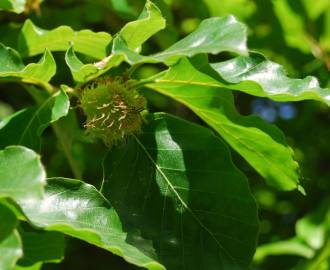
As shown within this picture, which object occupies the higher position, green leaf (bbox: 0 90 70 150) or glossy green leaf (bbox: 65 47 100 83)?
glossy green leaf (bbox: 65 47 100 83)

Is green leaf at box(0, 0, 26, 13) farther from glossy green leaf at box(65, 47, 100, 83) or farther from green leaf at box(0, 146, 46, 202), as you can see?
green leaf at box(0, 146, 46, 202)

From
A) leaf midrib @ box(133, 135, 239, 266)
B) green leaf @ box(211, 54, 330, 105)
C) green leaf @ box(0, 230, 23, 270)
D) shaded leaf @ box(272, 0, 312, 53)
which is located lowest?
shaded leaf @ box(272, 0, 312, 53)

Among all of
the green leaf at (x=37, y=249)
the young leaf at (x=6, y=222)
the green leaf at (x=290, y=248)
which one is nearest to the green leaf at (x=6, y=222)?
the young leaf at (x=6, y=222)

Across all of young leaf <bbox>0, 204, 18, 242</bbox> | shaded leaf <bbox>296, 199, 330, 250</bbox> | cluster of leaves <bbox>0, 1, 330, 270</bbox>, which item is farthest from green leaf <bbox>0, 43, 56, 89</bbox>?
shaded leaf <bbox>296, 199, 330, 250</bbox>

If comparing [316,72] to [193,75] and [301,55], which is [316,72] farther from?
[193,75]

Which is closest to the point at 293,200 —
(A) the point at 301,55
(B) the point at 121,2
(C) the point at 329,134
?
(C) the point at 329,134

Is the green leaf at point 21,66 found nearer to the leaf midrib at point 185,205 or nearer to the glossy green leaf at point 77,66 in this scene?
the glossy green leaf at point 77,66

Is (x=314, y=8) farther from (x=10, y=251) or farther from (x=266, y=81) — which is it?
(x=10, y=251)
